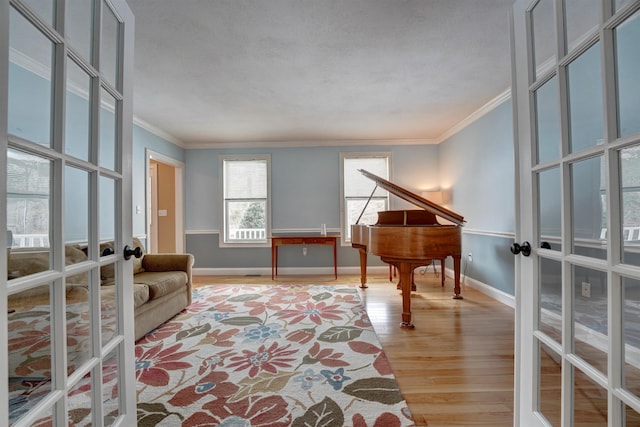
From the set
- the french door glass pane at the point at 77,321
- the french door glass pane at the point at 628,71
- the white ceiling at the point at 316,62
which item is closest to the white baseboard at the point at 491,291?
the white ceiling at the point at 316,62

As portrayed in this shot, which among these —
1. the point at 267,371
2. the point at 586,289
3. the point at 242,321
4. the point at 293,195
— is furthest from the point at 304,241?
the point at 586,289

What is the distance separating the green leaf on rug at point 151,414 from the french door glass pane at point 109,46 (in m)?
1.56

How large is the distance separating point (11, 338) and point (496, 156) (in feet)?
13.1

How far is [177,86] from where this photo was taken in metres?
2.84

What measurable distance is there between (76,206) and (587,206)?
5.42ft

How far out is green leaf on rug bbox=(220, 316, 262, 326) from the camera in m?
2.67

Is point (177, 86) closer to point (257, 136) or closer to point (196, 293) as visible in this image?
point (257, 136)

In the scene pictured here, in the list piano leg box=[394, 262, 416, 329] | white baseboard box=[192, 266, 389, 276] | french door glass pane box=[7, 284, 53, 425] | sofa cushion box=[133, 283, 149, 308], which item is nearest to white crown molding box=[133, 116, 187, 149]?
white baseboard box=[192, 266, 389, 276]

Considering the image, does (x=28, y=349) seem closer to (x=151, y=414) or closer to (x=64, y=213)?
(x=64, y=213)

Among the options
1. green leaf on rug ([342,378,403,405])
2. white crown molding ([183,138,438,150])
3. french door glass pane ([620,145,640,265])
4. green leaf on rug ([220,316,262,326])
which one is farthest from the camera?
white crown molding ([183,138,438,150])

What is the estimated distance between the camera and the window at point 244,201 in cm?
496

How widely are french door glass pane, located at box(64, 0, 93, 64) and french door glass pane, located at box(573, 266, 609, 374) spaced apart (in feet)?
5.63

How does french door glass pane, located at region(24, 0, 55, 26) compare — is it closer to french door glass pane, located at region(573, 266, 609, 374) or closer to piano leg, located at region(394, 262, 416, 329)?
french door glass pane, located at region(573, 266, 609, 374)

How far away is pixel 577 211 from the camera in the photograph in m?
0.92
